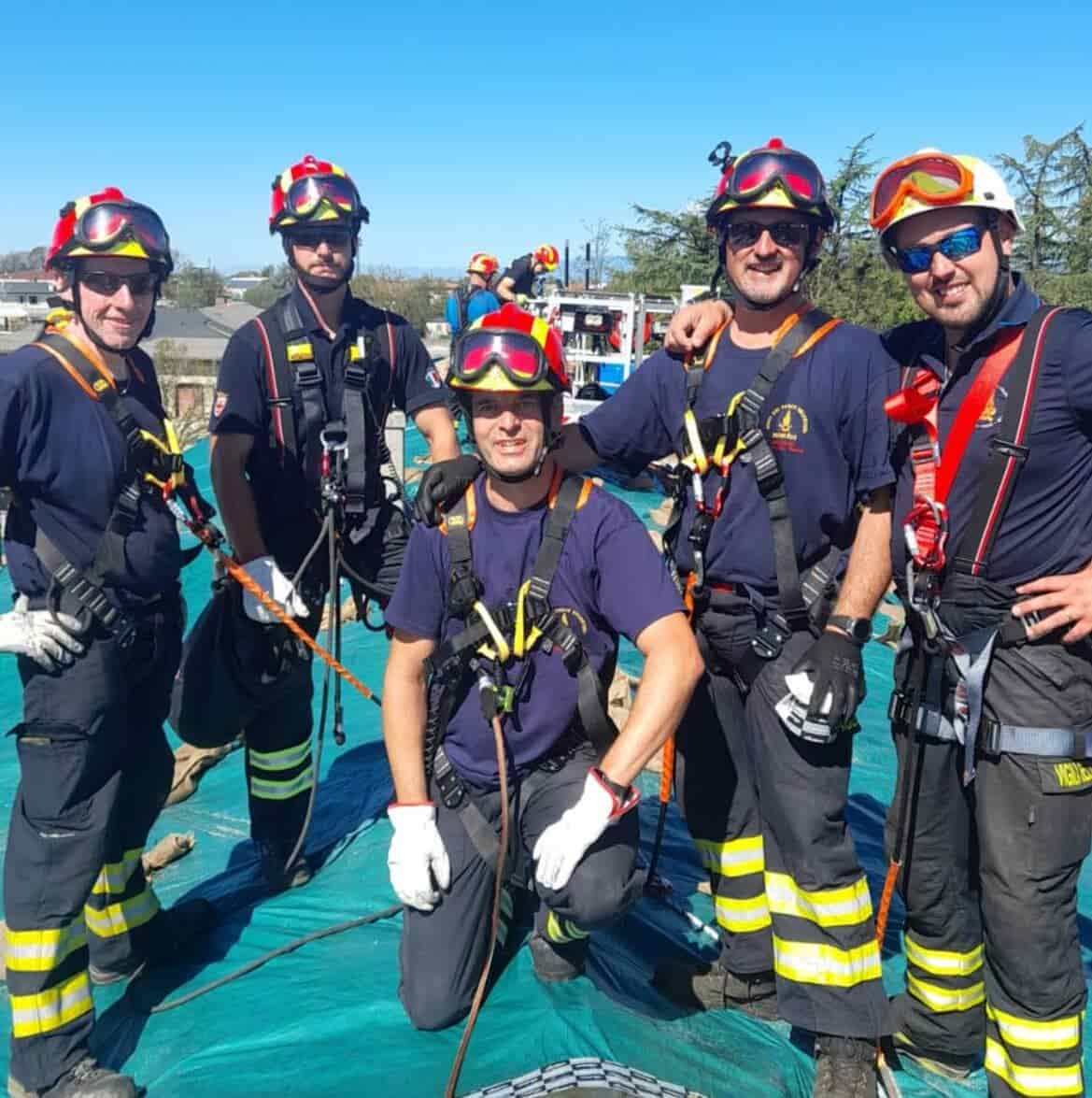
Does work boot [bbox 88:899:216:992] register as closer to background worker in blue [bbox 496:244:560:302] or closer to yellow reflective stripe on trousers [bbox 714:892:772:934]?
yellow reflective stripe on trousers [bbox 714:892:772:934]

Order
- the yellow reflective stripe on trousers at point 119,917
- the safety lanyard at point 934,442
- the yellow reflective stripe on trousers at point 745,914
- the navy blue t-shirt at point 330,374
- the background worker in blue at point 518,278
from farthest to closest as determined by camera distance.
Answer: the background worker in blue at point 518,278
the navy blue t-shirt at point 330,374
the yellow reflective stripe on trousers at point 119,917
the yellow reflective stripe on trousers at point 745,914
the safety lanyard at point 934,442

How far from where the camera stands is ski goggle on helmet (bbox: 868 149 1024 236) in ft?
8.27

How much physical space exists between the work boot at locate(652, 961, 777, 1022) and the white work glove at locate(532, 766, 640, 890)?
0.75m

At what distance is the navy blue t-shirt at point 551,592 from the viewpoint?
2803mm

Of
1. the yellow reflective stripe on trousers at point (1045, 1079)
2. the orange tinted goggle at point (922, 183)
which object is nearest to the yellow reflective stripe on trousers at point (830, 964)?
the yellow reflective stripe on trousers at point (1045, 1079)

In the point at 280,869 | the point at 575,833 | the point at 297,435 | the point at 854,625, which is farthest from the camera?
the point at 297,435

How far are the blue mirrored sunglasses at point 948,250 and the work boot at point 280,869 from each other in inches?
118

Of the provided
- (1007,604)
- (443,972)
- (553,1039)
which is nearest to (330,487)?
(443,972)

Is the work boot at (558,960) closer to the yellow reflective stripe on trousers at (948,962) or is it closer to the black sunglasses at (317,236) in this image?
the yellow reflective stripe on trousers at (948,962)

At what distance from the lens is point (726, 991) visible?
10.4ft

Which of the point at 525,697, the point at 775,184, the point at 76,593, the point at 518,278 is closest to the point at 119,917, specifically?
the point at 76,593

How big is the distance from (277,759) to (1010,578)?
2789 mm

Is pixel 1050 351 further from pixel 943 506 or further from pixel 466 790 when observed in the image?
pixel 466 790

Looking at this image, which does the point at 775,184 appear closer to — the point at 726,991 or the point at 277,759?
the point at 726,991
